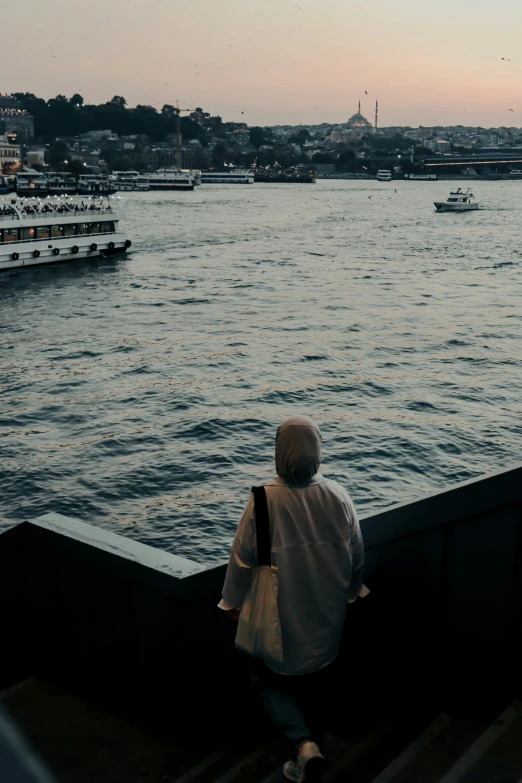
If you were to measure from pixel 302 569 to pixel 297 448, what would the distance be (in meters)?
0.41

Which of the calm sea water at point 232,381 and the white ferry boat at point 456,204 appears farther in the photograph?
the white ferry boat at point 456,204

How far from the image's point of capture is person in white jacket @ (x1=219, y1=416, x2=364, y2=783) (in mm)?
2818

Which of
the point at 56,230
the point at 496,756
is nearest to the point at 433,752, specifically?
the point at 496,756

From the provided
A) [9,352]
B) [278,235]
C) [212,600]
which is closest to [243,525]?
[212,600]

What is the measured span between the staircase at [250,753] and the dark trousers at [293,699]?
194 millimetres

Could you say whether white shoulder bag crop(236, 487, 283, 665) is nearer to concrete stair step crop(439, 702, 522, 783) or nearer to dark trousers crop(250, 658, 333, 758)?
dark trousers crop(250, 658, 333, 758)

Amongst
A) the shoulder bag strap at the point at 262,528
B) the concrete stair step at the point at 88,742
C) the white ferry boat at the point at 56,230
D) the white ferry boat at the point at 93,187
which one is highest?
the shoulder bag strap at the point at 262,528

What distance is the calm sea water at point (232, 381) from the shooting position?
16.2 meters

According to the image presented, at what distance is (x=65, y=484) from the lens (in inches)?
653

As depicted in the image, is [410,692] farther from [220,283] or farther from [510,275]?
[510,275]

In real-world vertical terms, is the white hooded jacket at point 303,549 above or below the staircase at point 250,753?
above

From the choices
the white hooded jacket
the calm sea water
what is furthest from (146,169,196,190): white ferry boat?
the white hooded jacket

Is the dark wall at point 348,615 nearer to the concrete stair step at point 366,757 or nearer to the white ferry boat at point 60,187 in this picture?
the concrete stair step at point 366,757

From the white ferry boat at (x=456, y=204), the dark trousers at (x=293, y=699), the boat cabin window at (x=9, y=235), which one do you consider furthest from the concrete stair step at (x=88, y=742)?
the white ferry boat at (x=456, y=204)
